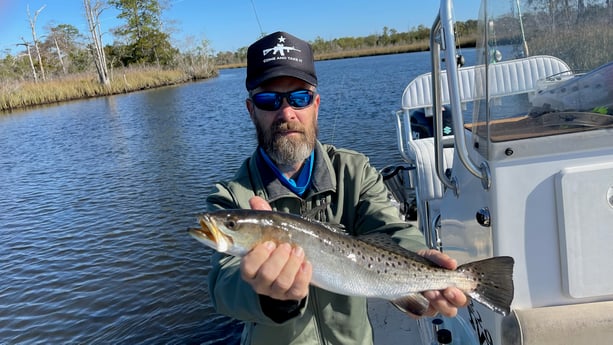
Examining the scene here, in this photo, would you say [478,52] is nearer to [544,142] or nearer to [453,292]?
[544,142]

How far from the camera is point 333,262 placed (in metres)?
2.13

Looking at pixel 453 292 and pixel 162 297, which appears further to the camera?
pixel 162 297

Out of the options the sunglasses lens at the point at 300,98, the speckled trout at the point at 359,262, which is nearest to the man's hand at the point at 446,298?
the speckled trout at the point at 359,262

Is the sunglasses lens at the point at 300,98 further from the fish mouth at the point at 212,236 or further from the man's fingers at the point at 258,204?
the fish mouth at the point at 212,236

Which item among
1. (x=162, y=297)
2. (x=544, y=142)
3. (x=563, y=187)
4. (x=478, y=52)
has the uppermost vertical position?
(x=478, y=52)

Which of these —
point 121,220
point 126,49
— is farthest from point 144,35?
point 121,220

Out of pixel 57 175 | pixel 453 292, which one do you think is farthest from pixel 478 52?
pixel 57 175

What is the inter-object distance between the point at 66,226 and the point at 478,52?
411 inches

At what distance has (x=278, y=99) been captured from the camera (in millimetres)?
2576

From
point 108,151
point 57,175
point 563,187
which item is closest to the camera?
point 563,187

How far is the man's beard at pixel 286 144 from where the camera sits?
102 inches

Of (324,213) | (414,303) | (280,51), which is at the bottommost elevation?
(414,303)

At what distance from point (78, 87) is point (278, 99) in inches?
1910

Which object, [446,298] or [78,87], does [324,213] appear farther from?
[78,87]
